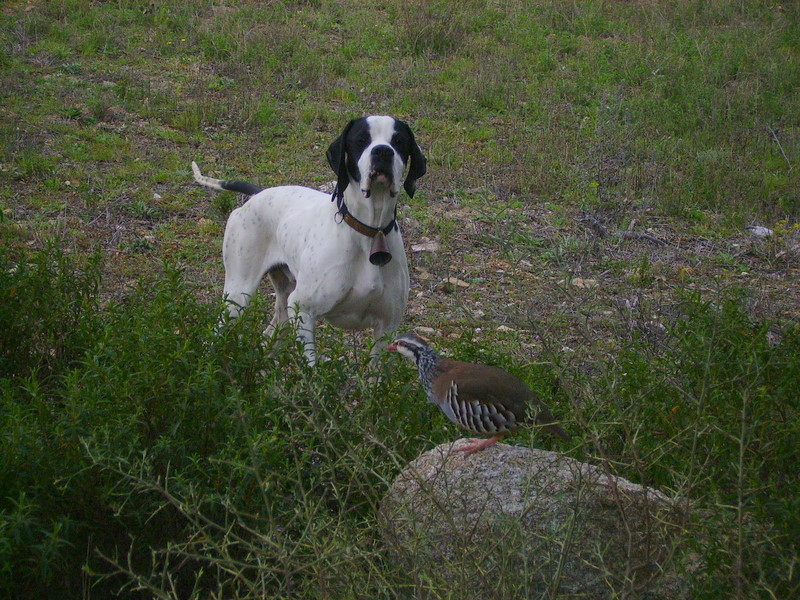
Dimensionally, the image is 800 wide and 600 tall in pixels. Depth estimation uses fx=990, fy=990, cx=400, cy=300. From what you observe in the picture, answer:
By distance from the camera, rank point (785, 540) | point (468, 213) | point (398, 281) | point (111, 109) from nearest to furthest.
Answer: point (785, 540)
point (398, 281)
point (468, 213)
point (111, 109)

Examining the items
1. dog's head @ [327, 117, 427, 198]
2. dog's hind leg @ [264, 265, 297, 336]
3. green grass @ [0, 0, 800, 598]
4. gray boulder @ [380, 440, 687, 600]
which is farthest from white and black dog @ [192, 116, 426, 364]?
gray boulder @ [380, 440, 687, 600]

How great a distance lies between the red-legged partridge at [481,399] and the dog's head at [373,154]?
59.8 inches

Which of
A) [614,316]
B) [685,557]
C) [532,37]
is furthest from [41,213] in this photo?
[532,37]

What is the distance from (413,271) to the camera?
7293 millimetres

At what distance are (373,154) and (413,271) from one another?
95.4 inches

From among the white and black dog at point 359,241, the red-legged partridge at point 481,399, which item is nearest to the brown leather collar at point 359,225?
the white and black dog at point 359,241

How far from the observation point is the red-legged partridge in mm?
3510

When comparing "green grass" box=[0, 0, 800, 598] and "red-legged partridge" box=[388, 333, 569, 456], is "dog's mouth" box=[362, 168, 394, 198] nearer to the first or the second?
"green grass" box=[0, 0, 800, 598]

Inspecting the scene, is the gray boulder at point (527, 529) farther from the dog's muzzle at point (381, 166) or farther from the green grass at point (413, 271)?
the dog's muzzle at point (381, 166)

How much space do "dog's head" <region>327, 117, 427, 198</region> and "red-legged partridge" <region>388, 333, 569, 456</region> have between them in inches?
59.8

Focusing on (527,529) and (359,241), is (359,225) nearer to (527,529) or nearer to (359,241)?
(359,241)

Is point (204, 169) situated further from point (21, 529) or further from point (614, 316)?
point (21, 529)

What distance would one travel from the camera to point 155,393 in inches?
133

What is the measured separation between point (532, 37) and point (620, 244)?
5.75m
